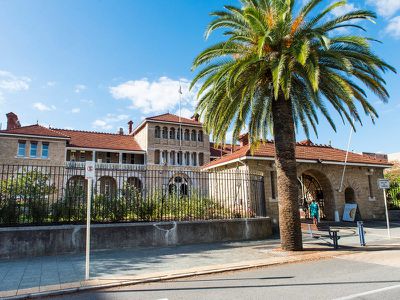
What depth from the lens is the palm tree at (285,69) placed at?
34.5 feet

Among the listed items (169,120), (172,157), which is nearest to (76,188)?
(172,157)

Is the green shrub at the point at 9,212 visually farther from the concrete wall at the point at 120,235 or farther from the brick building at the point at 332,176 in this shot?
the brick building at the point at 332,176

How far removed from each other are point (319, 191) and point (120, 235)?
16.1 metres

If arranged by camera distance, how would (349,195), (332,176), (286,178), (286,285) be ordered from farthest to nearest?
(349,195) → (332,176) → (286,178) → (286,285)

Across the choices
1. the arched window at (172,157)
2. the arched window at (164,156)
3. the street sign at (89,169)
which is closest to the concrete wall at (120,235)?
the street sign at (89,169)

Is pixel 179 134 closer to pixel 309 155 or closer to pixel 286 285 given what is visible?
pixel 309 155

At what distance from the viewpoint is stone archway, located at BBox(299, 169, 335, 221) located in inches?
838

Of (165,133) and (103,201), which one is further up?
(165,133)

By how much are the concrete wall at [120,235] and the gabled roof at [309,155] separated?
4.90m

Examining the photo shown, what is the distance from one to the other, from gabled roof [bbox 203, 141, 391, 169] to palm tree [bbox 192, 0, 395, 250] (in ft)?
20.3

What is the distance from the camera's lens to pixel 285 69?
10.6 metres

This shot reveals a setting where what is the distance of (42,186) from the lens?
12.2 metres

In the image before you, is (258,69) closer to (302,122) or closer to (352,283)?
(302,122)

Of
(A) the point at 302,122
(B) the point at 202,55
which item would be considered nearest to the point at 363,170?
(A) the point at 302,122
